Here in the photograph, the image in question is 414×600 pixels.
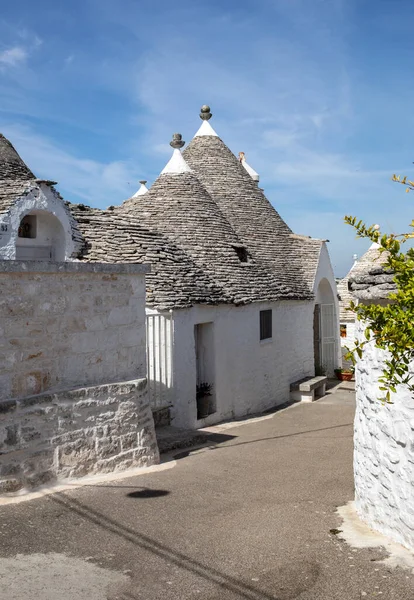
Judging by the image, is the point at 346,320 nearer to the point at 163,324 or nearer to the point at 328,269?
the point at 328,269

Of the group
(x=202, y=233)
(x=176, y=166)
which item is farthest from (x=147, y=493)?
(x=176, y=166)

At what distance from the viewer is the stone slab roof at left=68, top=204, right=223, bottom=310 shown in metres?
12.1

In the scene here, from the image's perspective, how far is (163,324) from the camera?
11836mm

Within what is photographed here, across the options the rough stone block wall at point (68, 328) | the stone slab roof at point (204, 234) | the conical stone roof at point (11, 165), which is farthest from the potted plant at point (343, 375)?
the rough stone block wall at point (68, 328)

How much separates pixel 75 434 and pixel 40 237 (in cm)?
692

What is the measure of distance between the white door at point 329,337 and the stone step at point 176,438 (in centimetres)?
1077

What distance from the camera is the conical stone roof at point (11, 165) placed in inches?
585

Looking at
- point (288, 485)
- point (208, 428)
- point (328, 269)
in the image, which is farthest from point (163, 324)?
point (328, 269)

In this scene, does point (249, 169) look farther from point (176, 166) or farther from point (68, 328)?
point (68, 328)

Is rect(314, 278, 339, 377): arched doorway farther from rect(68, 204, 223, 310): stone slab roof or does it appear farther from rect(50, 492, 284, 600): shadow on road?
rect(50, 492, 284, 600): shadow on road

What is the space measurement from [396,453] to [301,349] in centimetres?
1308

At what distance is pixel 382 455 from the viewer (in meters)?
5.61

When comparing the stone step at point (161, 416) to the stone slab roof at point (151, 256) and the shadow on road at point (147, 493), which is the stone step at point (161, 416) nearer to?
the stone slab roof at point (151, 256)

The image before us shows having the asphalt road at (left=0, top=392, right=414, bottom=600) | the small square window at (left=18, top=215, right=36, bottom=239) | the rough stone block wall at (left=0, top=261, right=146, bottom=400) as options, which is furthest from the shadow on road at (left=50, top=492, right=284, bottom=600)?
the small square window at (left=18, top=215, right=36, bottom=239)
